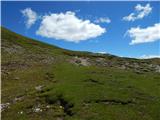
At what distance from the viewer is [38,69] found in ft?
242

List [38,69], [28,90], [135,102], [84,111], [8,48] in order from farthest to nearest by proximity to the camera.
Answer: [8,48] → [38,69] → [28,90] → [135,102] → [84,111]

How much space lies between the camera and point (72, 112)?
35.1m

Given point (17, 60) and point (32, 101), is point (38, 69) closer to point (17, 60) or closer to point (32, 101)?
point (17, 60)

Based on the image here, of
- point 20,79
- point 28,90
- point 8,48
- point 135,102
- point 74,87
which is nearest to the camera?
point 135,102

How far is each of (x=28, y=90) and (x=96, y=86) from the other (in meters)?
11.0

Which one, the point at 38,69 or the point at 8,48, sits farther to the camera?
the point at 8,48

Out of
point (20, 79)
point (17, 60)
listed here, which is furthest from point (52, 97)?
point (17, 60)

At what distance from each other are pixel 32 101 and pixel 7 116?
5.51 meters

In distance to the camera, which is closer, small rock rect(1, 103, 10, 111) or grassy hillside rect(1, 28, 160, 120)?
grassy hillside rect(1, 28, 160, 120)

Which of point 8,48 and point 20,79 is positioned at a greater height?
point 8,48

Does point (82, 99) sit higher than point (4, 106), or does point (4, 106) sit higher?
point (82, 99)

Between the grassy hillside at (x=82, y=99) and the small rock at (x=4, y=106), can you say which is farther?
the small rock at (x=4, y=106)

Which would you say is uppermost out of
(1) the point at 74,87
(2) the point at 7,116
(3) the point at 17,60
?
(3) the point at 17,60

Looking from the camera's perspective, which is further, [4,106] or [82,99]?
[4,106]
